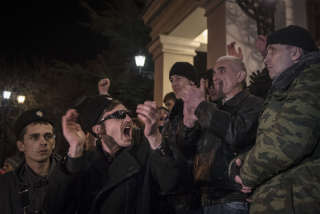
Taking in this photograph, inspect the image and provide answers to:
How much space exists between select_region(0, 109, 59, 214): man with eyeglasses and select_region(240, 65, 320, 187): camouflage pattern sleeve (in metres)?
2.00

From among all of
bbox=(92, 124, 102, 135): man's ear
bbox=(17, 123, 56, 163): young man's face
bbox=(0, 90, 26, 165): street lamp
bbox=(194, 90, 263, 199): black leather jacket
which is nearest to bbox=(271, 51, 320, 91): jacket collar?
bbox=(194, 90, 263, 199): black leather jacket

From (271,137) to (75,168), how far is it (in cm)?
162

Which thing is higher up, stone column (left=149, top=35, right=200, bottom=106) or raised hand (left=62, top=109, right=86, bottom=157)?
stone column (left=149, top=35, right=200, bottom=106)

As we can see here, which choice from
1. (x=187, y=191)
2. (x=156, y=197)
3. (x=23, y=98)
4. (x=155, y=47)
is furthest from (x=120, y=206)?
(x=23, y=98)

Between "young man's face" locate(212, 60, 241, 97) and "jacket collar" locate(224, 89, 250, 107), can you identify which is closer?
"jacket collar" locate(224, 89, 250, 107)

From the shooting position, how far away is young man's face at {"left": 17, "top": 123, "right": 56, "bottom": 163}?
12.3ft

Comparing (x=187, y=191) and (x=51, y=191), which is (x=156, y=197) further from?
(x=51, y=191)

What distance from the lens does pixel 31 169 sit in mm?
3697

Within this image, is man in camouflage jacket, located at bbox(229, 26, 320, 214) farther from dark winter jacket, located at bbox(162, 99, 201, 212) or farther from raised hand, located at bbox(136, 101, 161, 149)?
dark winter jacket, located at bbox(162, 99, 201, 212)

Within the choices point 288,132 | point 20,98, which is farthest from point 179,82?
point 20,98

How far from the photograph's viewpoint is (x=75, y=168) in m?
2.74

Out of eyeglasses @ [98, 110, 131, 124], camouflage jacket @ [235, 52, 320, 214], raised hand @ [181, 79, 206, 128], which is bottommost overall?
camouflage jacket @ [235, 52, 320, 214]

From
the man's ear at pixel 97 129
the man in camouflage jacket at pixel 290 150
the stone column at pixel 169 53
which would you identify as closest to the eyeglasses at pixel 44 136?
the man's ear at pixel 97 129

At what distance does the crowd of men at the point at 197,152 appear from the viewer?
2127mm
